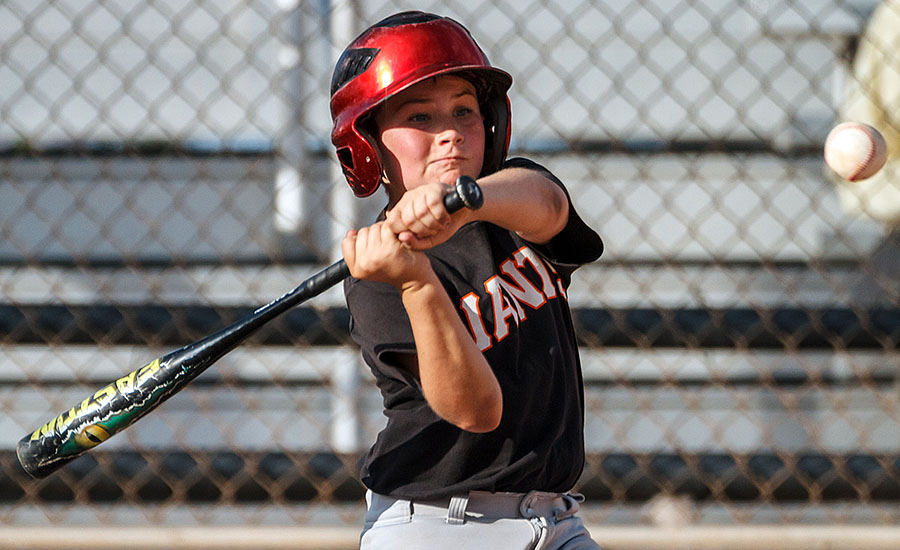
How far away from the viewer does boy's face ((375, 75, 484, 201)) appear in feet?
5.17

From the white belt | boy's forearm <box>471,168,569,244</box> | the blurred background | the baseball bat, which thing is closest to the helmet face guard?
boy's forearm <box>471,168,569,244</box>

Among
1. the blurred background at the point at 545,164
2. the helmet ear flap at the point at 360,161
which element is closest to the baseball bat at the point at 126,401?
the helmet ear flap at the point at 360,161

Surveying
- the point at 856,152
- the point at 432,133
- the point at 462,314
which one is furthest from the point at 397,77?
the point at 856,152

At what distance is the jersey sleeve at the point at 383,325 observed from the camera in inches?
59.1

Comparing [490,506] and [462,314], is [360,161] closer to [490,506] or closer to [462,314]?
[462,314]

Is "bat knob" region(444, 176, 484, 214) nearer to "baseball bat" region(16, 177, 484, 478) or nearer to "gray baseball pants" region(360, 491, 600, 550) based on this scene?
"baseball bat" region(16, 177, 484, 478)

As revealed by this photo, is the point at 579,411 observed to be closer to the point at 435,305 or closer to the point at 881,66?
the point at 435,305

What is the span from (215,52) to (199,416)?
1.35 metres

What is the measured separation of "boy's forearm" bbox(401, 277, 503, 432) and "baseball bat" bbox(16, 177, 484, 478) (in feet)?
1.01

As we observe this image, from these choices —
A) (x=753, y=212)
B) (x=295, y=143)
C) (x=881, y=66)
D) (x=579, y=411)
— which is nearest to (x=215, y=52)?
(x=295, y=143)

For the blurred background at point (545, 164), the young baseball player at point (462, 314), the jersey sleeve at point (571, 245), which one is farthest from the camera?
the blurred background at point (545, 164)

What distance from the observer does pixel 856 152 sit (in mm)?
1793

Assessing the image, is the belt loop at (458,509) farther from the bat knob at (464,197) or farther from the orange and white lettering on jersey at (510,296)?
the bat knob at (464,197)

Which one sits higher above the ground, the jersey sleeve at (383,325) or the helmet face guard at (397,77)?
the helmet face guard at (397,77)
